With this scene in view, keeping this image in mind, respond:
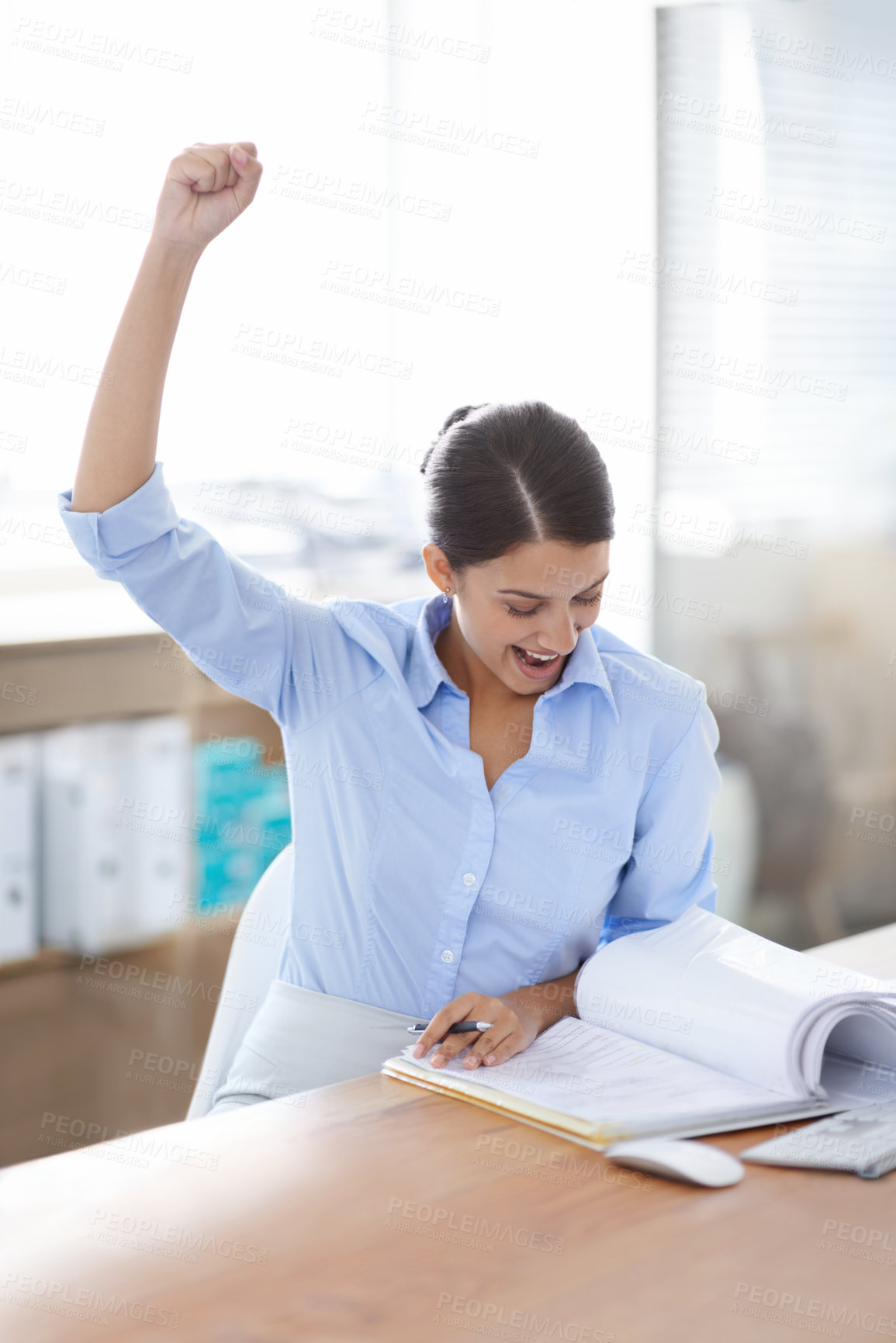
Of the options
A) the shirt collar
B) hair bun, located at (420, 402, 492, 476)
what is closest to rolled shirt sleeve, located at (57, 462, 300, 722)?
the shirt collar

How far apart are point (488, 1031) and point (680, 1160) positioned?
273 millimetres

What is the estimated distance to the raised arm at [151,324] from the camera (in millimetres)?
1264

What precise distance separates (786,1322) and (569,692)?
0.78 meters

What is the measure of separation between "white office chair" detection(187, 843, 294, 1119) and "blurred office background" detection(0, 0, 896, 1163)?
2.85 feet

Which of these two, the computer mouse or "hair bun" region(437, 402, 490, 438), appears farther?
"hair bun" region(437, 402, 490, 438)

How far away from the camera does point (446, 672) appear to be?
1.53 meters

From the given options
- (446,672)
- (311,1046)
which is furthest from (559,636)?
(311,1046)

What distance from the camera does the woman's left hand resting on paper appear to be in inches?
47.4

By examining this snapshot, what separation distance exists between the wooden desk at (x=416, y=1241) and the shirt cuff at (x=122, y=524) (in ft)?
1.81

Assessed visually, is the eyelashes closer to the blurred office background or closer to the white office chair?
the white office chair

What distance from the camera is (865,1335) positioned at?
2.69ft

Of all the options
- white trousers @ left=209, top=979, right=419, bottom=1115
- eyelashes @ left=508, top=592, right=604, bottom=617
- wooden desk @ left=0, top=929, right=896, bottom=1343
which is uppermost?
eyelashes @ left=508, top=592, right=604, bottom=617

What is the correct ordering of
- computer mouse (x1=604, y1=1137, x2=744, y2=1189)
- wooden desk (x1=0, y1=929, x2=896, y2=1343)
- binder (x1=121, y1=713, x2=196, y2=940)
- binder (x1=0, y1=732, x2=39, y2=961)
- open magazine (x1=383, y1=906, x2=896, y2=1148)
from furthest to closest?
binder (x1=121, y1=713, x2=196, y2=940) → binder (x1=0, y1=732, x2=39, y2=961) → open magazine (x1=383, y1=906, x2=896, y2=1148) → computer mouse (x1=604, y1=1137, x2=744, y2=1189) → wooden desk (x1=0, y1=929, x2=896, y2=1343)

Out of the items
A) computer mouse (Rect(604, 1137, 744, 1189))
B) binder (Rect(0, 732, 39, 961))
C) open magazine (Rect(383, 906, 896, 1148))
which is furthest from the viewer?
binder (Rect(0, 732, 39, 961))
